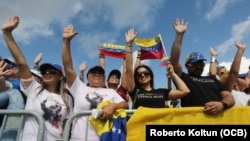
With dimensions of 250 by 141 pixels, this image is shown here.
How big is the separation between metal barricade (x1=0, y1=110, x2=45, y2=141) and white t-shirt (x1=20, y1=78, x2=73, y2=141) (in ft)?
0.22

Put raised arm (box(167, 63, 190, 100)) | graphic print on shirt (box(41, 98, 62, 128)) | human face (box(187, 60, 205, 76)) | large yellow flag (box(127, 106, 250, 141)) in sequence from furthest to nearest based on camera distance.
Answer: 1. human face (box(187, 60, 205, 76))
2. raised arm (box(167, 63, 190, 100))
3. graphic print on shirt (box(41, 98, 62, 128))
4. large yellow flag (box(127, 106, 250, 141))

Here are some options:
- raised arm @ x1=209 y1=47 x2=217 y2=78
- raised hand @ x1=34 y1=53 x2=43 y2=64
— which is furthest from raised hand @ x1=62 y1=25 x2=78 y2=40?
raised arm @ x1=209 y1=47 x2=217 y2=78

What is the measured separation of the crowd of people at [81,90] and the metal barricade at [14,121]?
0.27ft

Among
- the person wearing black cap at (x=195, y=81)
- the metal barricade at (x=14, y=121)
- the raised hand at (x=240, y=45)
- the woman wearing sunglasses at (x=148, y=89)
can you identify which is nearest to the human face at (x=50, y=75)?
the metal barricade at (x=14, y=121)

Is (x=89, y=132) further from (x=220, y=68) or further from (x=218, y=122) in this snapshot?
(x=220, y=68)

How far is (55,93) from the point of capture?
406cm

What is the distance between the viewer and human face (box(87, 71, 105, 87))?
4281mm

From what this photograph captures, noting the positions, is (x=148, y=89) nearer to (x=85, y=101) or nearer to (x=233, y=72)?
(x=85, y=101)

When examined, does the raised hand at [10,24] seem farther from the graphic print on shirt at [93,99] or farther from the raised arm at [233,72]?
the raised arm at [233,72]

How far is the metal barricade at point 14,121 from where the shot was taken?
351 cm

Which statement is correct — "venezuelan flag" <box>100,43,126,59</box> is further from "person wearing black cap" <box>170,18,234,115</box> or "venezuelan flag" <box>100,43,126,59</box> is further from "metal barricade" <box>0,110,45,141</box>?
"metal barricade" <box>0,110,45,141</box>

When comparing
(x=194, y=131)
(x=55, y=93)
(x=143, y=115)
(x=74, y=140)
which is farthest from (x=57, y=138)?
(x=194, y=131)

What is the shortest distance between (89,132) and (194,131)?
1169 mm

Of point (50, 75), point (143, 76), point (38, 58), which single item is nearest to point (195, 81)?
point (143, 76)
